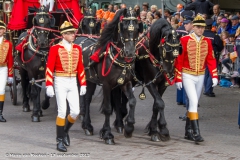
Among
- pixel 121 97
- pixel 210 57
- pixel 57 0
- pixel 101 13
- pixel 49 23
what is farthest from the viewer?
pixel 101 13

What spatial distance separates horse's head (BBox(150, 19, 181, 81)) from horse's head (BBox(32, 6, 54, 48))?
3043 millimetres

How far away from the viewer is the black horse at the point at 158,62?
11094 mm

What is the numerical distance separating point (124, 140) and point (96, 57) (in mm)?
1502

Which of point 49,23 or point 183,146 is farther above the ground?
point 49,23

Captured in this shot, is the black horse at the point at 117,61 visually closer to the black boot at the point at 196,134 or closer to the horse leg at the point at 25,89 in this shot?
the black boot at the point at 196,134

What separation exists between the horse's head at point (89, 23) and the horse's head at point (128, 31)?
3.23 metres

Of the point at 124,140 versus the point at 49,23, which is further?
the point at 49,23

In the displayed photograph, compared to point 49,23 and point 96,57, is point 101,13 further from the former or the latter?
point 96,57

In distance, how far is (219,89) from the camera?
18.8 m

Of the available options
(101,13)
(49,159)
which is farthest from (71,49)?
(101,13)

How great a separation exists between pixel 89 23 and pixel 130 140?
3.50 m

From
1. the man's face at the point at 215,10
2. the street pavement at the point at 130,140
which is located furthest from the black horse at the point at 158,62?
the man's face at the point at 215,10

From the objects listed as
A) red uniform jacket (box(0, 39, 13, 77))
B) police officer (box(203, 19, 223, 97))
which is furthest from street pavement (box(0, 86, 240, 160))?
police officer (box(203, 19, 223, 97))

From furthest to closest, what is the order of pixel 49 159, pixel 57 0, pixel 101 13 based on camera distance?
1. pixel 101 13
2. pixel 57 0
3. pixel 49 159
